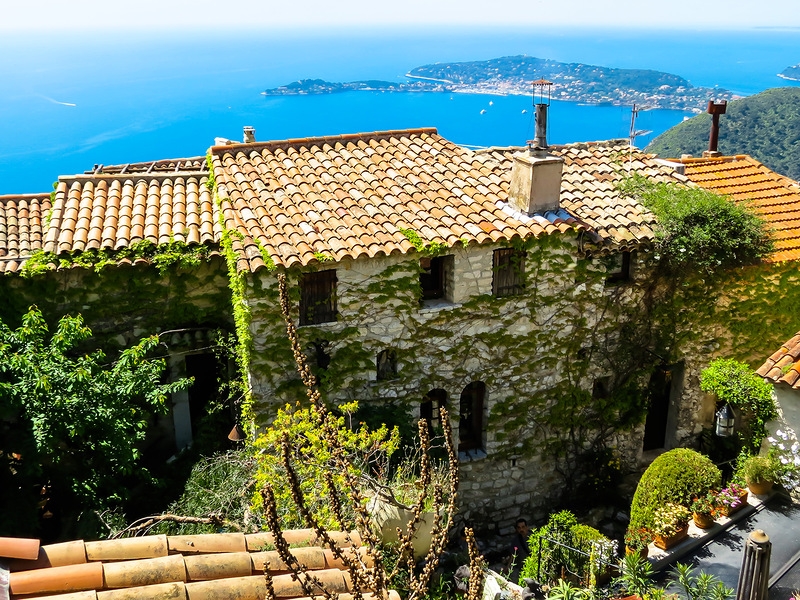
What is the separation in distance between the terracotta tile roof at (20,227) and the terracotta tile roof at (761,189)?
41.7 ft

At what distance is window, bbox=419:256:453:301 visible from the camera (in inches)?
443

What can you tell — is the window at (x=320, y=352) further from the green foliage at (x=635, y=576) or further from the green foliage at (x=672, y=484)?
the green foliage at (x=672, y=484)

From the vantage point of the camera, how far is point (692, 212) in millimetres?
11742

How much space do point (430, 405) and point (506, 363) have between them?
1.57 metres

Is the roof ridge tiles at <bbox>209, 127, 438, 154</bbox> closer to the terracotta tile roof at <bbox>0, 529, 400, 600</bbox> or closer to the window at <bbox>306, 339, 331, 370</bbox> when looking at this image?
the window at <bbox>306, 339, 331, 370</bbox>

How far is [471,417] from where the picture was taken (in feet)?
41.0

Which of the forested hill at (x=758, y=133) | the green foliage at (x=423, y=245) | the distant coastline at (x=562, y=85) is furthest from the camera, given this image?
the distant coastline at (x=562, y=85)

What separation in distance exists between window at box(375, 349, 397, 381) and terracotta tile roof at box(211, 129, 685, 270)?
2.07 m

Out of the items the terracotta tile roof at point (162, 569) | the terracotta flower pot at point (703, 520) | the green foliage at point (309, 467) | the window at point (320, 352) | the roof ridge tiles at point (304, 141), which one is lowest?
the terracotta flower pot at point (703, 520)

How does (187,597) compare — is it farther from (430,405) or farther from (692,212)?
(692,212)

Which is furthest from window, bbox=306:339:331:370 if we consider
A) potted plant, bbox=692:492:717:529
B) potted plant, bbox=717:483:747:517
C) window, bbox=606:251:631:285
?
potted plant, bbox=717:483:747:517

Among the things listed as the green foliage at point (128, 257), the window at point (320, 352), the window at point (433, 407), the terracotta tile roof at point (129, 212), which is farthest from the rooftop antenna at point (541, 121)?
the green foliage at point (128, 257)

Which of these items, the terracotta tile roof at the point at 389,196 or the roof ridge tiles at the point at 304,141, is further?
the roof ridge tiles at the point at 304,141

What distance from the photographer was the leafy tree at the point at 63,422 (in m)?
8.51
